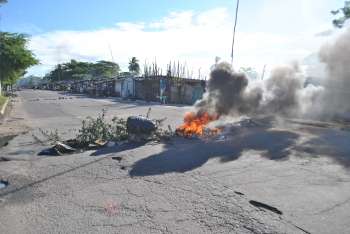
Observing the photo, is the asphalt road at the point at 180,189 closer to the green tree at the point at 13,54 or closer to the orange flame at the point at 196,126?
the orange flame at the point at 196,126

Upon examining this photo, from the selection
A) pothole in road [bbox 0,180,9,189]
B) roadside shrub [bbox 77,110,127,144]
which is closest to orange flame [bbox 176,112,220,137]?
roadside shrub [bbox 77,110,127,144]

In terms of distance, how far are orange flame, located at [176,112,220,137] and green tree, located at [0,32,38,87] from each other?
2139cm

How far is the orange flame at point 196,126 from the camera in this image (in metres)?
11.5

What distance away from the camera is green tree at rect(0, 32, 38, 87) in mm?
29281

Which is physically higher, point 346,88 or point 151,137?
point 346,88

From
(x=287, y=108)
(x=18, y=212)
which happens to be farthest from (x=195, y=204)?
(x=287, y=108)

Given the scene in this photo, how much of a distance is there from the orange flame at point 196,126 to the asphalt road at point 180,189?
1.22 metres

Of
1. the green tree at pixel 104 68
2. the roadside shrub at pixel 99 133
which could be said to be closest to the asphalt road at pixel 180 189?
the roadside shrub at pixel 99 133

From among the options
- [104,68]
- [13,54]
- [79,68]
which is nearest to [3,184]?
[13,54]

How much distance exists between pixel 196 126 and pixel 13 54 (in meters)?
22.7

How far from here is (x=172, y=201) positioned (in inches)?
214

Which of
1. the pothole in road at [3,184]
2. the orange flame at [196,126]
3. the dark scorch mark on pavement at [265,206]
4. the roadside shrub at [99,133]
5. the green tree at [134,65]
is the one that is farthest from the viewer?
the green tree at [134,65]

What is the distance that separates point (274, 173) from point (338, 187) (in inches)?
49.5

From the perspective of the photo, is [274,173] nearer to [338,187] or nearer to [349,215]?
[338,187]
